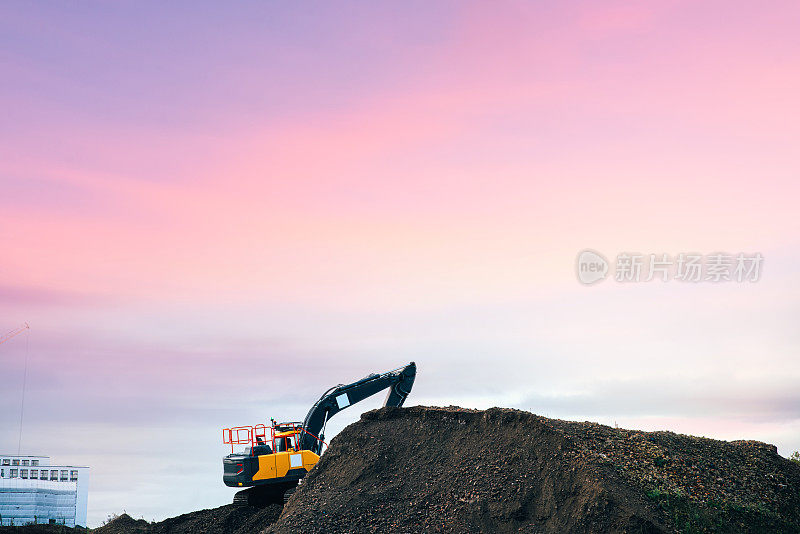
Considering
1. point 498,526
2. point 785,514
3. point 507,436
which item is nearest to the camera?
point 498,526

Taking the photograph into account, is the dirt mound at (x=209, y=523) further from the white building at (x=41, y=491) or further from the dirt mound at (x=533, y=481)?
the white building at (x=41, y=491)

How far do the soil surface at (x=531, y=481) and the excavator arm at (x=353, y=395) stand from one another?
1815 mm

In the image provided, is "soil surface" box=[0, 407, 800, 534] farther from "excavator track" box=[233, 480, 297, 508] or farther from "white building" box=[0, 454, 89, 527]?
"white building" box=[0, 454, 89, 527]

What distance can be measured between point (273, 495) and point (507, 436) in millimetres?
9608


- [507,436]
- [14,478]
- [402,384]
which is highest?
[14,478]

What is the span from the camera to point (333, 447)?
77.0 feet

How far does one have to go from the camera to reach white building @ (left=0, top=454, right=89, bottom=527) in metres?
67.8

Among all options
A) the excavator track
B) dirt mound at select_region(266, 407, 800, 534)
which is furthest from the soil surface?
the excavator track

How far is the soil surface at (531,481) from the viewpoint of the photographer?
17.9m

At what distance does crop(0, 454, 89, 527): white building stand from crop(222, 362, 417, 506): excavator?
5074cm

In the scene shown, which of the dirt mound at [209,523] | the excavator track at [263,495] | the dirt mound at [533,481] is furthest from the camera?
the excavator track at [263,495]

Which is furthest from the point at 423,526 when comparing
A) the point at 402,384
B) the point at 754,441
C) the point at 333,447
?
the point at 754,441

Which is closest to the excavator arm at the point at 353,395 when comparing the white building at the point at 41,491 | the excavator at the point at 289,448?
the excavator at the point at 289,448

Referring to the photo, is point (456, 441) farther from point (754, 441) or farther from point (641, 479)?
point (754, 441)
